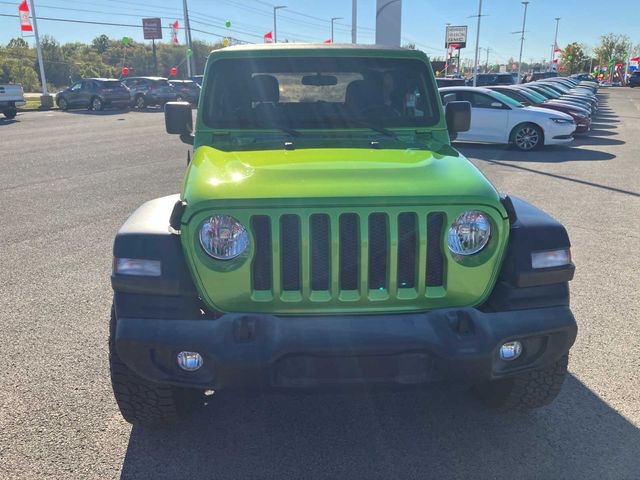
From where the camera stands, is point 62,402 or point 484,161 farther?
point 484,161

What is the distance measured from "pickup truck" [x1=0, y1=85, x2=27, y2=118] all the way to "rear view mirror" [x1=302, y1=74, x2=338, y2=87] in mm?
21412

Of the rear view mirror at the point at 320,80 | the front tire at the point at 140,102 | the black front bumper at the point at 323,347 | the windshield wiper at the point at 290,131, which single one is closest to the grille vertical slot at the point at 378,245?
the black front bumper at the point at 323,347

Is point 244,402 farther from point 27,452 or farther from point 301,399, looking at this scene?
point 27,452

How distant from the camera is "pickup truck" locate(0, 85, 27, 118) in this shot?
71.2 feet

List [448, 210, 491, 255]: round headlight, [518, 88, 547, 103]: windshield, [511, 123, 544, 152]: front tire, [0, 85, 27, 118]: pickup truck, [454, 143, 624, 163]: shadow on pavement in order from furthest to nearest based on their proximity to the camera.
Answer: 1. [0, 85, 27, 118]: pickup truck
2. [518, 88, 547, 103]: windshield
3. [511, 123, 544, 152]: front tire
4. [454, 143, 624, 163]: shadow on pavement
5. [448, 210, 491, 255]: round headlight

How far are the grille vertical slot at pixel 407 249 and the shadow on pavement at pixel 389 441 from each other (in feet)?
1.91

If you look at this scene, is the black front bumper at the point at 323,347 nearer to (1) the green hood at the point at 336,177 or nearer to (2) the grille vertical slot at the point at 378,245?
(2) the grille vertical slot at the point at 378,245

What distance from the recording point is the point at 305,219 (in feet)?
8.21

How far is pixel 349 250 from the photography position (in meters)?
2.56

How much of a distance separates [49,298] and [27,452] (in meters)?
2.19

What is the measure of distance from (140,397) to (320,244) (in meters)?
1.21

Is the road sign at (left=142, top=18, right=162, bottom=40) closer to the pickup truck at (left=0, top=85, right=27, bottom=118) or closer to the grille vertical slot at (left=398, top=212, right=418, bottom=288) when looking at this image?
the pickup truck at (left=0, top=85, right=27, bottom=118)

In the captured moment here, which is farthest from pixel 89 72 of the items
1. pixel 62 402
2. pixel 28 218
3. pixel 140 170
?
pixel 62 402

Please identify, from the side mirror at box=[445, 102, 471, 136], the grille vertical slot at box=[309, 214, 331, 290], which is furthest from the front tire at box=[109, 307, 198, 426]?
the side mirror at box=[445, 102, 471, 136]
